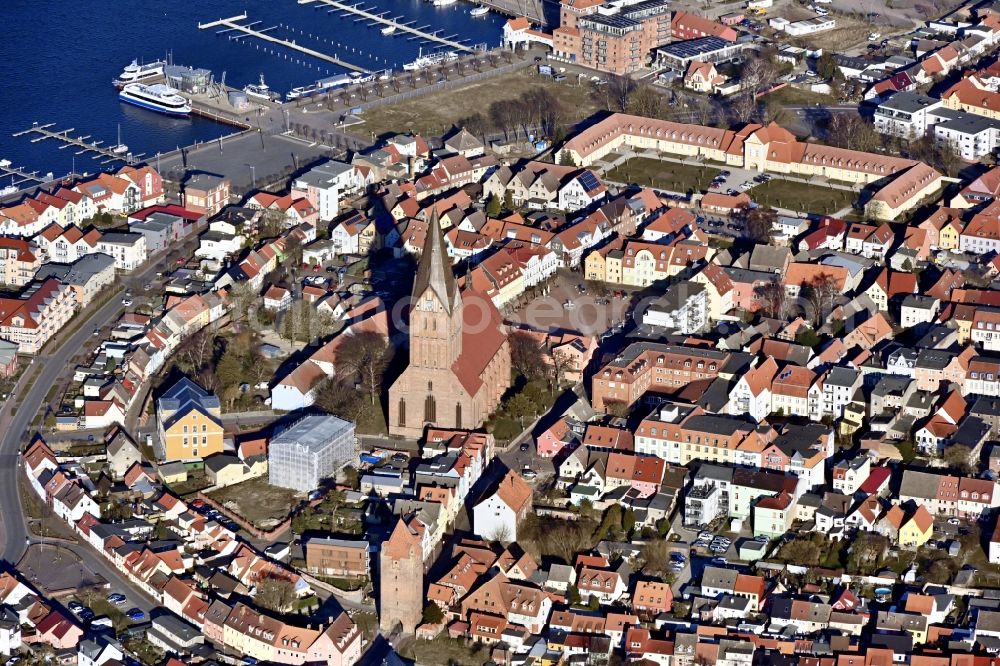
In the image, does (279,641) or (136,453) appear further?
(136,453)

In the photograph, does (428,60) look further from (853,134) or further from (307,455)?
(307,455)

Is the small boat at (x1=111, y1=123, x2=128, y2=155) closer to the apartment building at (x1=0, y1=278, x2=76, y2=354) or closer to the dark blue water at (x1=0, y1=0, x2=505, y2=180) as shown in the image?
the dark blue water at (x1=0, y1=0, x2=505, y2=180)

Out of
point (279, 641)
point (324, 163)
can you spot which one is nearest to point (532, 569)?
point (279, 641)

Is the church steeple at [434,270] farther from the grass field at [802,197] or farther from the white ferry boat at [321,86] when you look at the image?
the white ferry boat at [321,86]

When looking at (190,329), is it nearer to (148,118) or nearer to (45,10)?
(148,118)

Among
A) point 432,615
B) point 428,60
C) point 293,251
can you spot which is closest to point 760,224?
point 293,251

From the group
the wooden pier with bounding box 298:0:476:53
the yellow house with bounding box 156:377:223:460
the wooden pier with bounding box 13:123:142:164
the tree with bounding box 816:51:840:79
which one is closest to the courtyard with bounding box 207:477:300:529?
the yellow house with bounding box 156:377:223:460
